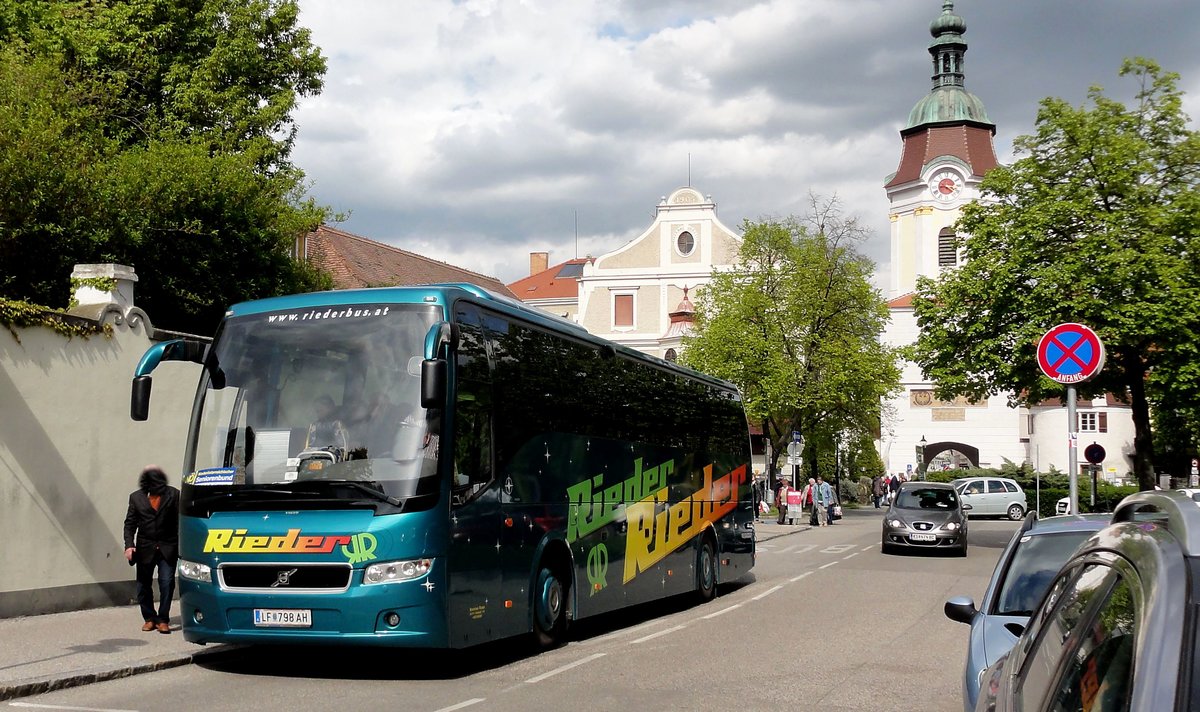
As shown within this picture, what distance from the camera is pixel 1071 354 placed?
14617mm

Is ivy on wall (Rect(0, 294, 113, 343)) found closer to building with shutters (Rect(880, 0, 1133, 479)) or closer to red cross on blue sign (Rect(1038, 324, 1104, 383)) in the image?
red cross on blue sign (Rect(1038, 324, 1104, 383))

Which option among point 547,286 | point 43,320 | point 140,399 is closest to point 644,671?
point 140,399

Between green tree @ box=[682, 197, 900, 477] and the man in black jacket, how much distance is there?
127ft

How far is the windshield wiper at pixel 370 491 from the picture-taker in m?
10.1

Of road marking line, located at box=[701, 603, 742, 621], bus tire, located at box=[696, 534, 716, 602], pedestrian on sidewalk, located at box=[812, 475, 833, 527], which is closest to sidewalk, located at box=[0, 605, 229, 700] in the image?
road marking line, located at box=[701, 603, 742, 621]

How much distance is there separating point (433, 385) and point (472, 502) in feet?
5.61

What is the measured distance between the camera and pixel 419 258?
74.5 m

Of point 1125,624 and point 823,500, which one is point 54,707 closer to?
point 1125,624

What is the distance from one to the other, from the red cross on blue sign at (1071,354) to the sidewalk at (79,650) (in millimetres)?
9943

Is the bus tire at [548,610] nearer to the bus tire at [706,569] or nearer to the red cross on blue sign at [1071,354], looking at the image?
the bus tire at [706,569]

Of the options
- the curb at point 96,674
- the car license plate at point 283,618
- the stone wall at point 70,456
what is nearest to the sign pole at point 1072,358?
the car license plate at point 283,618

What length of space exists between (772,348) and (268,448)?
42.0 meters

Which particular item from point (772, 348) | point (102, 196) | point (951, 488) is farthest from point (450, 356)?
point (772, 348)

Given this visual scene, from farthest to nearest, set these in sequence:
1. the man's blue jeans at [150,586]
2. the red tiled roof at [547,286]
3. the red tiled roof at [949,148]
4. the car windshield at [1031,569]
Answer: the red tiled roof at [547,286] → the red tiled roof at [949,148] → the man's blue jeans at [150,586] → the car windshield at [1031,569]
